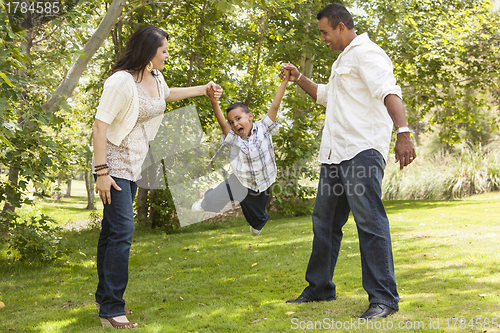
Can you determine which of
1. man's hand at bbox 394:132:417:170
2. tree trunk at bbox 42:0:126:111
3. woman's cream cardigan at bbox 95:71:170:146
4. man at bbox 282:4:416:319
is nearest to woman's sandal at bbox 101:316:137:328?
woman's cream cardigan at bbox 95:71:170:146

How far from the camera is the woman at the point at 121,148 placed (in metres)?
2.76

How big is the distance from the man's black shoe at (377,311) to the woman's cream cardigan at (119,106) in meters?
2.10

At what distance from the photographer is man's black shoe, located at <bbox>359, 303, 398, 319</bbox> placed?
2.67 metres

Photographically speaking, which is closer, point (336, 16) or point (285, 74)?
point (336, 16)

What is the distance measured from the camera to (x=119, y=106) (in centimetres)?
279

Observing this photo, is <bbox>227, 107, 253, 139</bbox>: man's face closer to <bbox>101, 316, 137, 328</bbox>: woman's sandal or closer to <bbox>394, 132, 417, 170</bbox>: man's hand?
<bbox>394, 132, 417, 170</bbox>: man's hand

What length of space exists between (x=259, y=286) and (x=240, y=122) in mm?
1716

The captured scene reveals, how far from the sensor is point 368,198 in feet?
9.12

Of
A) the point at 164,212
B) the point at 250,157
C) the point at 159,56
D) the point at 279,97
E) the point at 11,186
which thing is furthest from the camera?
the point at 164,212

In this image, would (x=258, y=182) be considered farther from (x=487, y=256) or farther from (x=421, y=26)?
(x=421, y=26)

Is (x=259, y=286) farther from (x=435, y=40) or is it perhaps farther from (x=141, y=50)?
(x=435, y=40)

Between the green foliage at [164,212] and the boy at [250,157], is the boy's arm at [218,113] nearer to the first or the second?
the boy at [250,157]

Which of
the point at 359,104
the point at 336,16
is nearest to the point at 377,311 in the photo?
the point at 359,104

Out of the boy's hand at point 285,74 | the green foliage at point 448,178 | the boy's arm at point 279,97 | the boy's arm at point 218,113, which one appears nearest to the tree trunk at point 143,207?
the boy's arm at point 218,113
